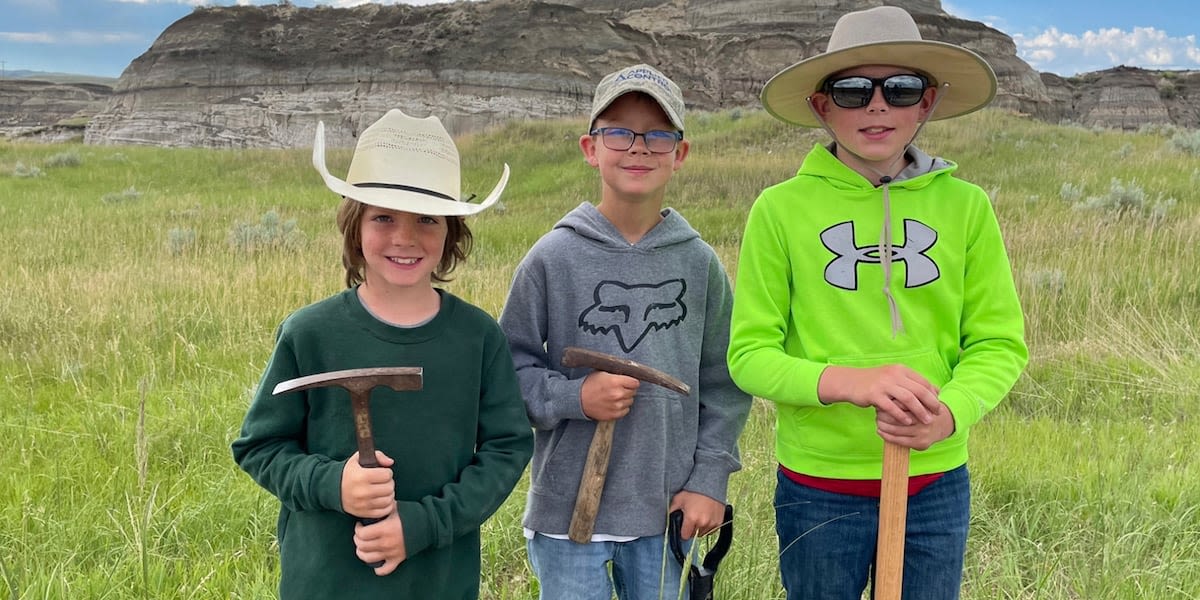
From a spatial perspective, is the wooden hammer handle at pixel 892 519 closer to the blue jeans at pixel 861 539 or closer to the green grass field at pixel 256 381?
the blue jeans at pixel 861 539

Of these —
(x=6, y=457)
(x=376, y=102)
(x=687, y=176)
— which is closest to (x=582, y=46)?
(x=376, y=102)

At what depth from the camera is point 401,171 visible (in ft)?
5.95

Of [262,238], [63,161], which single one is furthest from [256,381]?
[63,161]

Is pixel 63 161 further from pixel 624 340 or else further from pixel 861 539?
pixel 861 539

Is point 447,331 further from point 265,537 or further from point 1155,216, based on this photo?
point 1155,216

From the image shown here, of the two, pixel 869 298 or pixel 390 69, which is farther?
pixel 390 69

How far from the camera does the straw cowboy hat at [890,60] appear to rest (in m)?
1.93

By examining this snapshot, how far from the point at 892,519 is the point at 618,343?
0.80m

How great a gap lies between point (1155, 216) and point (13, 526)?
377 inches

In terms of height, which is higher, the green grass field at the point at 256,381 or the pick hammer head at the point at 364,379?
the pick hammer head at the point at 364,379

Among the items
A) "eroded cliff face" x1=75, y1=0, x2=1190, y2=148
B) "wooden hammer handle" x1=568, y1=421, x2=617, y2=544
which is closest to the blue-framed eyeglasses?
"wooden hammer handle" x1=568, y1=421, x2=617, y2=544

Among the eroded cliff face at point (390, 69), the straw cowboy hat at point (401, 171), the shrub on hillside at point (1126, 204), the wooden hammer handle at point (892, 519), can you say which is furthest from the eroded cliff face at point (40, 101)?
the wooden hammer handle at point (892, 519)

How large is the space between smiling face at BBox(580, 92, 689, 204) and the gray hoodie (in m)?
0.12

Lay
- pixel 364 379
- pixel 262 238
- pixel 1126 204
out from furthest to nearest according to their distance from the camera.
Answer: pixel 262 238 < pixel 1126 204 < pixel 364 379
